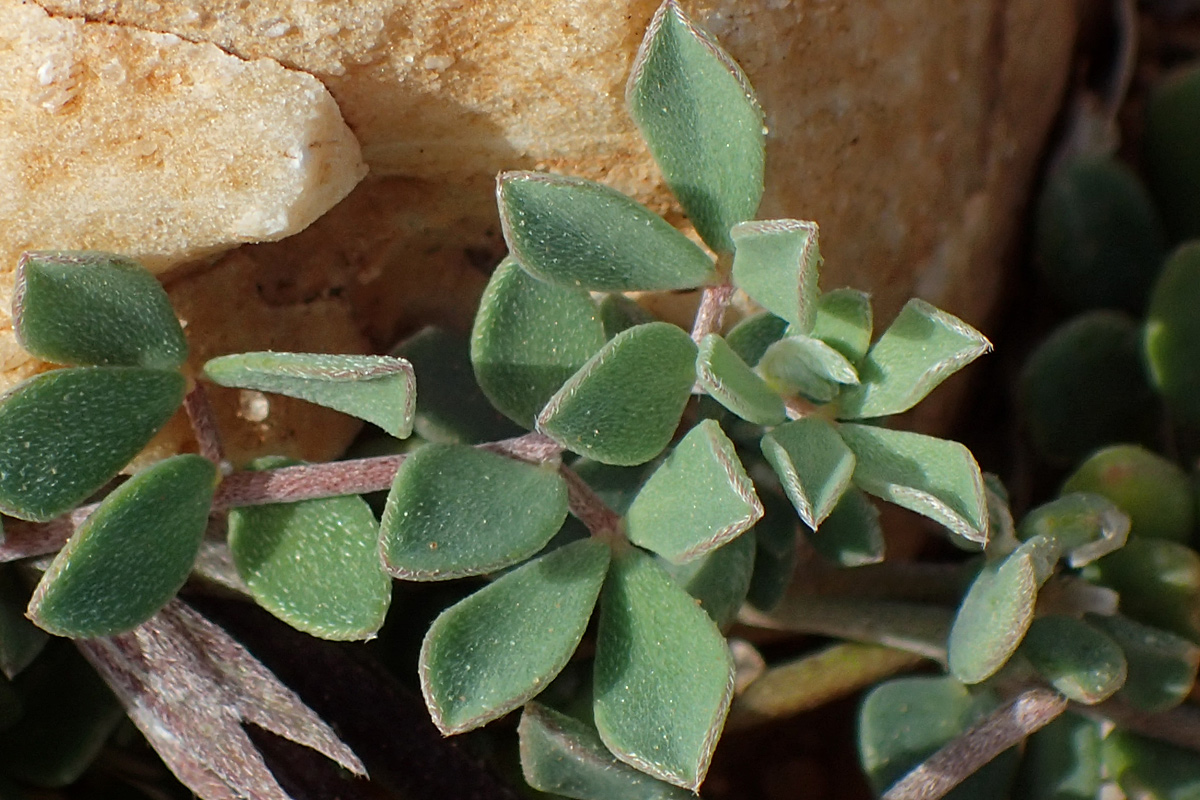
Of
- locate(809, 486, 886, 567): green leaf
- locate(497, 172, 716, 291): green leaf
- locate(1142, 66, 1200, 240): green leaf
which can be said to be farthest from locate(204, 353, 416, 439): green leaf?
locate(1142, 66, 1200, 240): green leaf

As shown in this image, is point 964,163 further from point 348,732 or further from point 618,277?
point 348,732

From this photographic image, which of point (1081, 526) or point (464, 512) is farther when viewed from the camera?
point (1081, 526)

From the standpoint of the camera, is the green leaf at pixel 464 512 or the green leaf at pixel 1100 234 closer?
the green leaf at pixel 464 512

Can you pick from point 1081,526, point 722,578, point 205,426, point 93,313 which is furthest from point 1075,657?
point 93,313

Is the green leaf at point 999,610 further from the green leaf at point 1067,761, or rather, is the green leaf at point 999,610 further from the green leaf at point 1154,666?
the green leaf at point 1067,761

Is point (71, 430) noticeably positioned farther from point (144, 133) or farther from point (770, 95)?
point (770, 95)

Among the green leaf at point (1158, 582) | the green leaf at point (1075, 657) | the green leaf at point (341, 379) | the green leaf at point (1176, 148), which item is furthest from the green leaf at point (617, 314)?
the green leaf at point (1176, 148)

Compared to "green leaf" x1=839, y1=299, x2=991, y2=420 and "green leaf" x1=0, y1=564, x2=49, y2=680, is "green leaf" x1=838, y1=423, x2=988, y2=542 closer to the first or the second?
"green leaf" x1=839, y1=299, x2=991, y2=420
